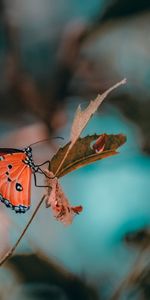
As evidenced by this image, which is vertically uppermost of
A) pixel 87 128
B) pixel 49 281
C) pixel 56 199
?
pixel 87 128

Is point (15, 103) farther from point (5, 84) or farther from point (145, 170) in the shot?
point (145, 170)

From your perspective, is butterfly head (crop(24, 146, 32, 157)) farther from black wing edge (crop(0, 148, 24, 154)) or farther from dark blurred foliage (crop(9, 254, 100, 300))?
dark blurred foliage (crop(9, 254, 100, 300))

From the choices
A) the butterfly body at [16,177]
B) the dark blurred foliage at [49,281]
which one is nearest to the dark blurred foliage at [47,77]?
the butterfly body at [16,177]

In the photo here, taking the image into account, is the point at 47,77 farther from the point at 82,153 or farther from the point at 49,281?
the point at 49,281

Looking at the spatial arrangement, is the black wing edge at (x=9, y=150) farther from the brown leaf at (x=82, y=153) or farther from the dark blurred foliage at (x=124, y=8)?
the dark blurred foliage at (x=124, y=8)

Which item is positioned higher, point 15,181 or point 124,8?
point 124,8

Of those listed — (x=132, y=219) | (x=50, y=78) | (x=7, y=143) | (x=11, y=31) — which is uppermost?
(x=11, y=31)

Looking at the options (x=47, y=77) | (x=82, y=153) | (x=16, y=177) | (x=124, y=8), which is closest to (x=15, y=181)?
(x=16, y=177)

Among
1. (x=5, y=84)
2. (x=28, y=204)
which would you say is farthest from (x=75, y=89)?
(x=28, y=204)
